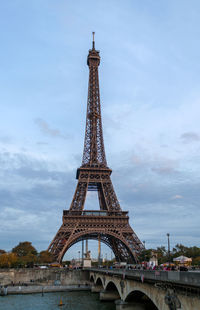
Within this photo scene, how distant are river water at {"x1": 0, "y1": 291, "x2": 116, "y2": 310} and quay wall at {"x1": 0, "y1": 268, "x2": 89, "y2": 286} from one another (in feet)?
A: 47.1

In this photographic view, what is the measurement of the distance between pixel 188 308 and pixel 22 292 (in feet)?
141

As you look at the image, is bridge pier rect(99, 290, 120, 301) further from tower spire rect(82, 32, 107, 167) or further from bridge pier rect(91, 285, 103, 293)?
tower spire rect(82, 32, 107, 167)

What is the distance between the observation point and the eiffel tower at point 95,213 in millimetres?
71188

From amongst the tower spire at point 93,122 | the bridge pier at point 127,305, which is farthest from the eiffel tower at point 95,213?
the bridge pier at point 127,305

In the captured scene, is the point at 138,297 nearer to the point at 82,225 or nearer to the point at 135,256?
the point at 135,256

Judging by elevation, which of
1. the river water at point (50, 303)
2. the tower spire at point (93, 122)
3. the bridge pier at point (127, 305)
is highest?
the tower spire at point (93, 122)

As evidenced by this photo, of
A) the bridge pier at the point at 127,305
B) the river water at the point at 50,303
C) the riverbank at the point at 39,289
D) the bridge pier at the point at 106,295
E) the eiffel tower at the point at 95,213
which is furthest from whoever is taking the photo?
the eiffel tower at the point at 95,213

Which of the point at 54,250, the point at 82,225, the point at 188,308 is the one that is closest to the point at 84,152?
the point at 82,225

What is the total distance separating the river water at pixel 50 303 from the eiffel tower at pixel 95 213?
19576 mm

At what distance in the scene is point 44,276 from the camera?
65375 millimetres

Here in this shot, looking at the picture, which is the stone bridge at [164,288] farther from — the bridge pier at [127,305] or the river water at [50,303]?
the river water at [50,303]

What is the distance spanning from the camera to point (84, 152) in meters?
86.6

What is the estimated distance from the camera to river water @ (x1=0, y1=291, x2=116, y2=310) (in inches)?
1523

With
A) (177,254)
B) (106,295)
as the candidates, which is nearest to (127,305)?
(106,295)
